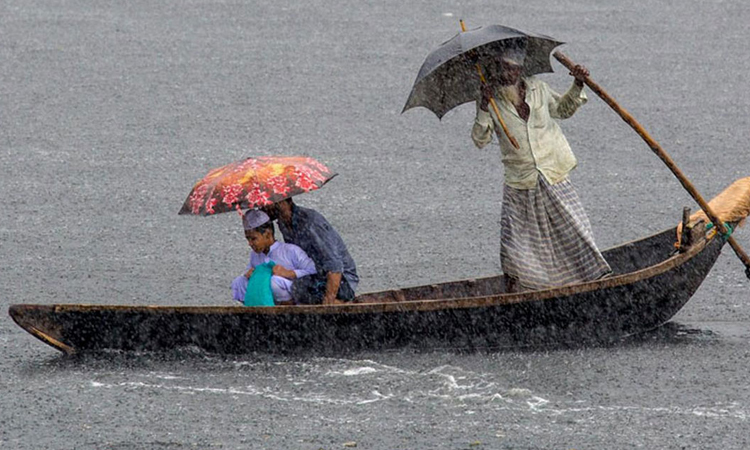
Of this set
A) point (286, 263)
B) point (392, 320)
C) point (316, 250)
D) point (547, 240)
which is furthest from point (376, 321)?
point (547, 240)

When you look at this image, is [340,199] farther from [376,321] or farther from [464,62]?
[376,321]

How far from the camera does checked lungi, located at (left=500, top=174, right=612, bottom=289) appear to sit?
7477 millimetres

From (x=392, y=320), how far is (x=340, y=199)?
3204 millimetres

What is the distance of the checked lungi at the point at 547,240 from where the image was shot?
7477mm

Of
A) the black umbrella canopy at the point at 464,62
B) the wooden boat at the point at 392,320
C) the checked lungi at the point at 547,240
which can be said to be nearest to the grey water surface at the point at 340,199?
the wooden boat at the point at 392,320

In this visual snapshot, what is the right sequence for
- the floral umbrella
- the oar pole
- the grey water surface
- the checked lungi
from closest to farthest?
the grey water surface, the floral umbrella, the oar pole, the checked lungi

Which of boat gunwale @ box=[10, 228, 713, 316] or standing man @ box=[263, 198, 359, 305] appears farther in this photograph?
standing man @ box=[263, 198, 359, 305]

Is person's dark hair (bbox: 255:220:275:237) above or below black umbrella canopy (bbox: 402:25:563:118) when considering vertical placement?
below

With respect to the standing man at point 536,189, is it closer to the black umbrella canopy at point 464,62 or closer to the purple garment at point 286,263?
the black umbrella canopy at point 464,62

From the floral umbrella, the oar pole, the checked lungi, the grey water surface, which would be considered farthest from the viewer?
the checked lungi

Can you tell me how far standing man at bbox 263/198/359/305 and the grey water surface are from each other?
0.42m

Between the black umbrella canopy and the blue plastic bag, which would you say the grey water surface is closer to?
the blue plastic bag

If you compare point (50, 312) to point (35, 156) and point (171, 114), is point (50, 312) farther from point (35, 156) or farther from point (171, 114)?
point (171, 114)

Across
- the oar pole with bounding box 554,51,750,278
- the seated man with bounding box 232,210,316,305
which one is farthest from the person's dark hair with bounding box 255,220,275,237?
the oar pole with bounding box 554,51,750,278
